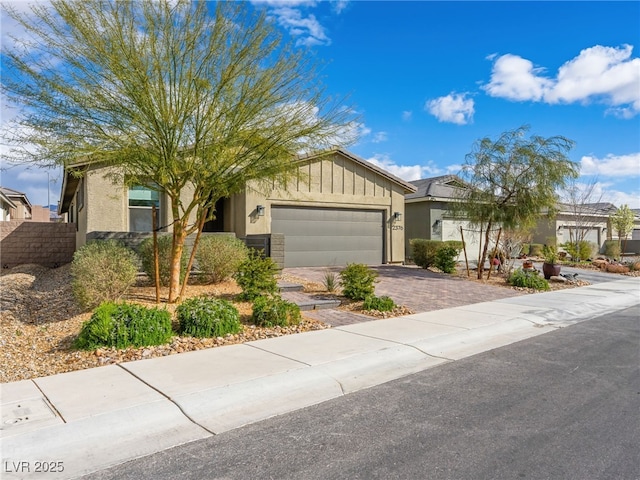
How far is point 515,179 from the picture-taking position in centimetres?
1571

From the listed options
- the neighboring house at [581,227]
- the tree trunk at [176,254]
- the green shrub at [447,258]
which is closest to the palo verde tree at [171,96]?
the tree trunk at [176,254]

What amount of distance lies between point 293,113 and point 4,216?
92.5ft

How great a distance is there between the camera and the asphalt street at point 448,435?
3.43 m

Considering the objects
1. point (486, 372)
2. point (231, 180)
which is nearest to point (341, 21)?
point (231, 180)

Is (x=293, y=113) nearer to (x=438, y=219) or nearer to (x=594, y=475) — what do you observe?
(x=594, y=475)

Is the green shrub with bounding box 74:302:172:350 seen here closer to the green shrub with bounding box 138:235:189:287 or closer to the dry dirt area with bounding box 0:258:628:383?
the dry dirt area with bounding box 0:258:628:383

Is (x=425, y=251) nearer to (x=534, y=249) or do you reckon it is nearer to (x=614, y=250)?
(x=534, y=249)

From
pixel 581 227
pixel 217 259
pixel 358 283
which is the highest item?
pixel 581 227

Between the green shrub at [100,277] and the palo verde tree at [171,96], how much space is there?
1492 millimetres

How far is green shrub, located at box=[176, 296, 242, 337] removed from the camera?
7059 millimetres

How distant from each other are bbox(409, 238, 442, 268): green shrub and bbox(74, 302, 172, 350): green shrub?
1331cm

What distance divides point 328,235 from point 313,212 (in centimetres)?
113

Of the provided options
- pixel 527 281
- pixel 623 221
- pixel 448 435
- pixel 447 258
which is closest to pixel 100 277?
pixel 448 435

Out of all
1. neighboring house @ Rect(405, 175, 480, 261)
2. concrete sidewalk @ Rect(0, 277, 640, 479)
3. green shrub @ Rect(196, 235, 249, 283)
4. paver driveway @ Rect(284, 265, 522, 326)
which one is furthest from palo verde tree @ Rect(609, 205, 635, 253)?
green shrub @ Rect(196, 235, 249, 283)
